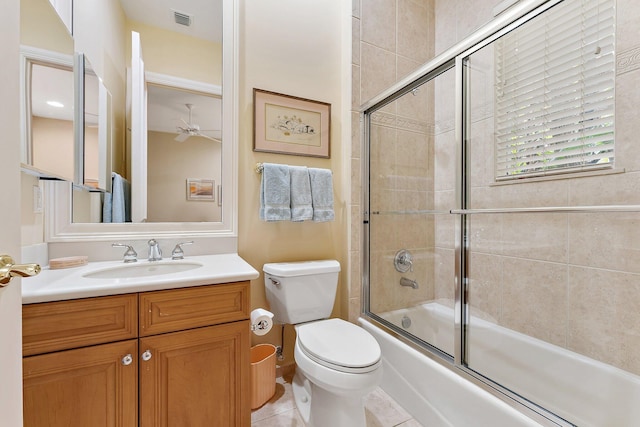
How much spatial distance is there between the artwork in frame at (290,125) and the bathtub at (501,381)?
125 cm

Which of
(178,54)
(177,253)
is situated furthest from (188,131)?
(177,253)

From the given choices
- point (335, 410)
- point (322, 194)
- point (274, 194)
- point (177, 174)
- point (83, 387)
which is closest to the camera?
point (83, 387)

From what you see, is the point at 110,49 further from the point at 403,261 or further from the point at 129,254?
the point at 403,261

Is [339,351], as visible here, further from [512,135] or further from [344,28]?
[344,28]

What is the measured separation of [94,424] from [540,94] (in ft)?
7.83

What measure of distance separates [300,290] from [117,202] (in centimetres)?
103

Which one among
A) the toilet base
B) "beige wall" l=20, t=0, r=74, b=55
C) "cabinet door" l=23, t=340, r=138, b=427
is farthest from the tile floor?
"beige wall" l=20, t=0, r=74, b=55

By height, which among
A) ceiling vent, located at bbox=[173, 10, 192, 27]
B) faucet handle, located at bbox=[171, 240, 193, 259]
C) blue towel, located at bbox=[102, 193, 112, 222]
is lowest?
faucet handle, located at bbox=[171, 240, 193, 259]

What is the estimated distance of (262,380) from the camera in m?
1.47

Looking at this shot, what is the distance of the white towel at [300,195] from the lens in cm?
165

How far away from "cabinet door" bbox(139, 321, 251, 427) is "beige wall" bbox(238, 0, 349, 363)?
554mm

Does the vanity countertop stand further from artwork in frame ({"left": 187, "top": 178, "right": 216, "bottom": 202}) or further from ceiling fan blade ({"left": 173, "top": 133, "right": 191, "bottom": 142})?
ceiling fan blade ({"left": 173, "top": 133, "right": 191, "bottom": 142})

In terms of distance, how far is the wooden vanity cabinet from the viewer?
0.85m

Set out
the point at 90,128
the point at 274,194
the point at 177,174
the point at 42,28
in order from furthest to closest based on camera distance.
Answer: the point at 274,194
the point at 177,174
the point at 90,128
the point at 42,28
